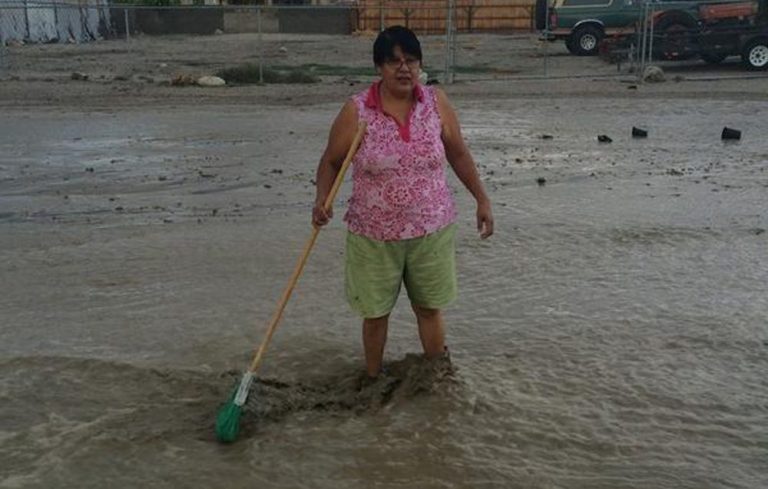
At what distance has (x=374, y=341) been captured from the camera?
4348 mm

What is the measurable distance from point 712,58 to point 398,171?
21.5 m

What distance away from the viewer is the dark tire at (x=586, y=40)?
2788cm

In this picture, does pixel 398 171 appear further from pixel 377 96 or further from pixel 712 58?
pixel 712 58

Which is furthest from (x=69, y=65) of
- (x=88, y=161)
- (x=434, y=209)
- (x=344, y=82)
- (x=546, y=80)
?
(x=434, y=209)

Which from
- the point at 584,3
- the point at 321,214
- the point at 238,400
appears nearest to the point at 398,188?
the point at 321,214

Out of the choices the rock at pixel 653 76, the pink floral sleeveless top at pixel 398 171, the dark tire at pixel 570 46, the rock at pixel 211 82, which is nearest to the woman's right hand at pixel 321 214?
the pink floral sleeveless top at pixel 398 171

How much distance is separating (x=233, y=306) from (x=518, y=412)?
2.07m

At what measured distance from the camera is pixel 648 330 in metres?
5.07

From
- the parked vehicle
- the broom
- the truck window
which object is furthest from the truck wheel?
the broom

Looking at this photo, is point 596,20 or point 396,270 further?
point 596,20

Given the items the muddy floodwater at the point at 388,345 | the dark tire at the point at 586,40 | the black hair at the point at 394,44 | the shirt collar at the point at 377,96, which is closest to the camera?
the muddy floodwater at the point at 388,345

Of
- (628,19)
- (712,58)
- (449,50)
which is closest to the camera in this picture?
(449,50)

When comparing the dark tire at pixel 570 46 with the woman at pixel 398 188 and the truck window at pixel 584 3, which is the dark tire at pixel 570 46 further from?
the woman at pixel 398 188

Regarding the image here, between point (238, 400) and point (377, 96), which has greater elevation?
point (377, 96)
